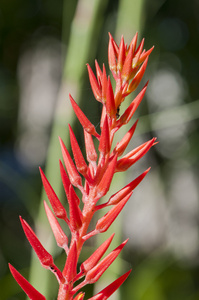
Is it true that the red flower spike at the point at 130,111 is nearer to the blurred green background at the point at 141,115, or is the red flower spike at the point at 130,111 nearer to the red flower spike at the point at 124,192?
the red flower spike at the point at 124,192

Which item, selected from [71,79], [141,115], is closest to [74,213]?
[71,79]

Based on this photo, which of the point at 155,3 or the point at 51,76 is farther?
the point at 51,76

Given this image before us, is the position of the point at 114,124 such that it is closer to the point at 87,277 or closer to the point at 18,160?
the point at 87,277

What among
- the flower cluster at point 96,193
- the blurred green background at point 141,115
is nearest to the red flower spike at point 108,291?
the flower cluster at point 96,193

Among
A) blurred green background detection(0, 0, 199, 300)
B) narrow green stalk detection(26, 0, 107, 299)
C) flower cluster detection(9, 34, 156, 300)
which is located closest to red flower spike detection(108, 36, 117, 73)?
flower cluster detection(9, 34, 156, 300)

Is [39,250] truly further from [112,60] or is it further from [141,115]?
[141,115]

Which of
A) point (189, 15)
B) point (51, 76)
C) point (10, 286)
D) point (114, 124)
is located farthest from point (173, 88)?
point (114, 124)
